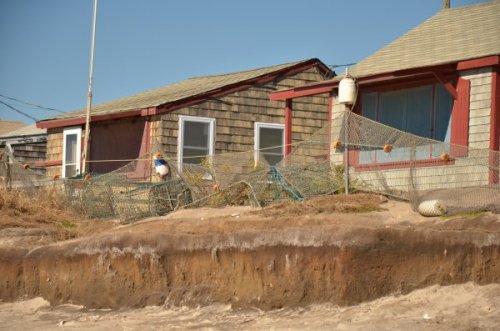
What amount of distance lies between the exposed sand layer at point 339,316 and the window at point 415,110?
15.3 feet

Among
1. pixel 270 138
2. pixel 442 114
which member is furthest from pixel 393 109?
pixel 270 138

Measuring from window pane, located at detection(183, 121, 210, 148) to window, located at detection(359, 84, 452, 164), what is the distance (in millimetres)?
5010

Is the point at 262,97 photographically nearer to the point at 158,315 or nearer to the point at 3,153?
the point at 3,153

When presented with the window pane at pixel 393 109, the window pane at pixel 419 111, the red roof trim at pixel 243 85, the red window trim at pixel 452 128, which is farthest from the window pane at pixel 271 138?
the window pane at pixel 419 111

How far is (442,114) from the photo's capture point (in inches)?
641

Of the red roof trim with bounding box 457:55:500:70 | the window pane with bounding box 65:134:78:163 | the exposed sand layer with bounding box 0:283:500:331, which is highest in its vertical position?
the red roof trim with bounding box 457:55:500:70

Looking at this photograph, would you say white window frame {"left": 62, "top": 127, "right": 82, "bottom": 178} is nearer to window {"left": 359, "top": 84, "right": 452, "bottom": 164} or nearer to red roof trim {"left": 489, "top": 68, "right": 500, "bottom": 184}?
window {"left": 359, "top": 84, "right": 452, "bottom": 164}

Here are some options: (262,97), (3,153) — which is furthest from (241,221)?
(262,97)

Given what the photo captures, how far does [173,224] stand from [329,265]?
3603 millimetres

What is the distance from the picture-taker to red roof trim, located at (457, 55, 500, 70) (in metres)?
15.0

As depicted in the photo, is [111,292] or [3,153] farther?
[3,153]

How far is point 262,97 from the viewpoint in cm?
2231

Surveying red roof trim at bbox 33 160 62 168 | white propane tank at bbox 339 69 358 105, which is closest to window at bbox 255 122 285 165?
red roof trim at bbox 33 160 62 168

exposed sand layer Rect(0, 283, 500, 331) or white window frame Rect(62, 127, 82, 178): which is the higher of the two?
white window frame Rect(62, 127, 82, 178)
